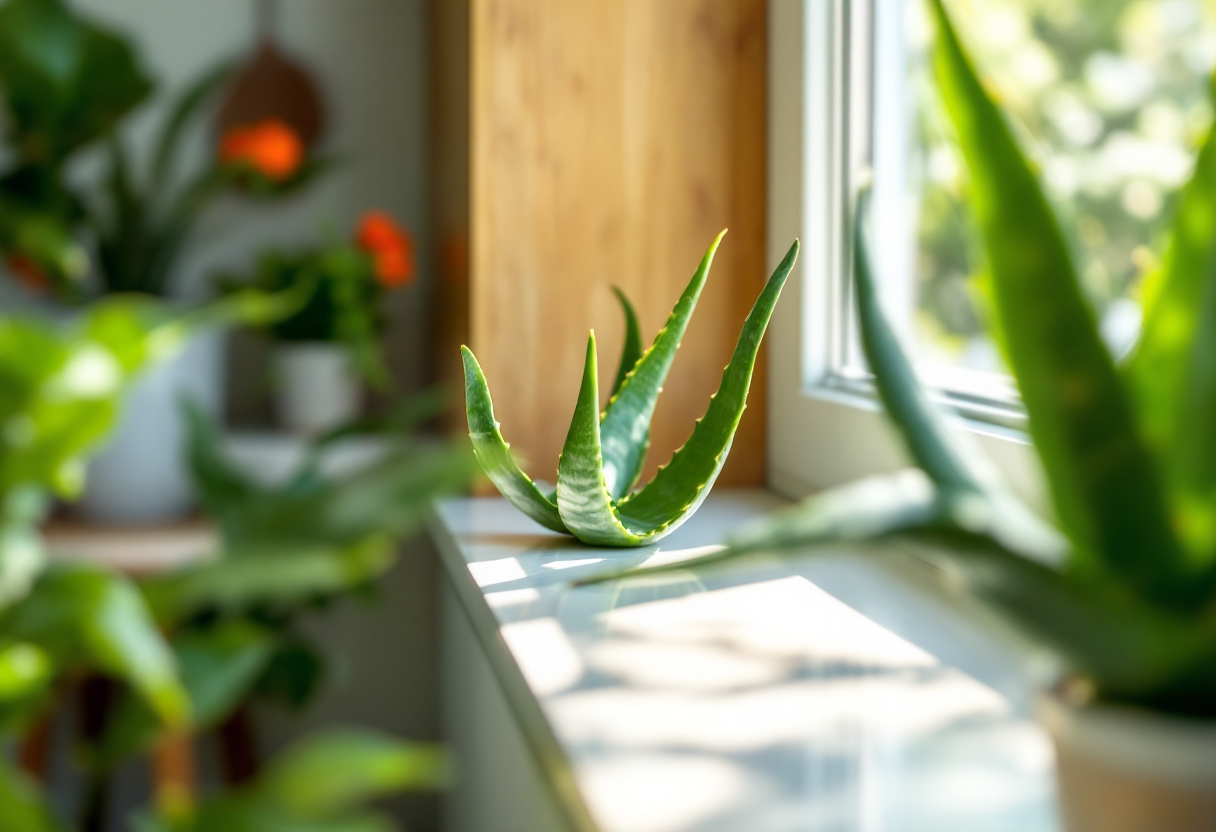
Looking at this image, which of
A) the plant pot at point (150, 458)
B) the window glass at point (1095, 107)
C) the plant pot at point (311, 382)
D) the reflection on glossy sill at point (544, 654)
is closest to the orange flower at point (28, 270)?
the plant pot at point (150, 458)

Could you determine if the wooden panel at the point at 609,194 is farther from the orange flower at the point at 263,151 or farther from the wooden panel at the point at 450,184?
the orange flower at the point at 263,151

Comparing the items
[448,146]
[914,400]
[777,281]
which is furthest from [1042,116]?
[914,400]

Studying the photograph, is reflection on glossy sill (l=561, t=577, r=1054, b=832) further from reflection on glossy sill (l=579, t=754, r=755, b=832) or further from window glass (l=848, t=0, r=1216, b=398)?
window glass (l=848, t=0, r=1216, b=398)

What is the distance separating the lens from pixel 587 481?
0.81 metres

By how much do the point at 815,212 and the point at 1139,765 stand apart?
0.93 metres

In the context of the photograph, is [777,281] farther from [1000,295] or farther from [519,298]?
[519,298]

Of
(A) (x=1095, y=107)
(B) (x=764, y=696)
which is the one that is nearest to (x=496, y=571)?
(B) (x=764, y=696)

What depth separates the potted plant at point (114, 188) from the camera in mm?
1591

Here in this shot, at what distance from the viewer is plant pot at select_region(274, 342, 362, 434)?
1684mm

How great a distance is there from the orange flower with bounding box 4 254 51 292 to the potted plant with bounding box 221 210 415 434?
257mm

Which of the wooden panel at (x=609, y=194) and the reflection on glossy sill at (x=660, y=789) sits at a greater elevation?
the wooden panel at (x=609, y=194)

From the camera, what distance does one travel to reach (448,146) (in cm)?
153

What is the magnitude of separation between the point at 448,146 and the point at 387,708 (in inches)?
35.9

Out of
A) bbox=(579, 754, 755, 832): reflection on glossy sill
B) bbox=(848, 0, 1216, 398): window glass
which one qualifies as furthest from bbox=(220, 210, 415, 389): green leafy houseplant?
bbox=(848, 0, 1216, 398): window glass
